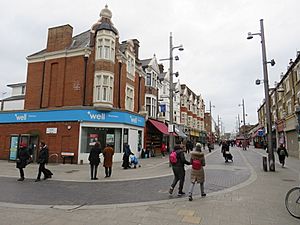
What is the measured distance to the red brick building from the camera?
1906 cm

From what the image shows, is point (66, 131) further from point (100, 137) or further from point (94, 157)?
point (94, 157)

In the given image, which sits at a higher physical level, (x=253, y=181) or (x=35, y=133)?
(x=35, y=133)

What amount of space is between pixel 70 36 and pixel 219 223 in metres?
21.3

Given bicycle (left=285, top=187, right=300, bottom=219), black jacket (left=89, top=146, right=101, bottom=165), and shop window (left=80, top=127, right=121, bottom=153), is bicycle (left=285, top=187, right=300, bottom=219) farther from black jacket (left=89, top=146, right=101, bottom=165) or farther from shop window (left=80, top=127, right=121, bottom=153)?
shop window (left=80, top=127, right=121, bottom=153)

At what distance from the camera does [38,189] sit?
9.16 m

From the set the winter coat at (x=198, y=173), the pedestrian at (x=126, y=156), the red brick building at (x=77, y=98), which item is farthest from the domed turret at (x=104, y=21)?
the winter coat at (x=198, y=173)

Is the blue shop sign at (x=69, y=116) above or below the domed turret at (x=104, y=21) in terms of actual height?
below

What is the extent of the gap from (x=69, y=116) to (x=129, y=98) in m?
6.53

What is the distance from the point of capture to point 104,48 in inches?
795

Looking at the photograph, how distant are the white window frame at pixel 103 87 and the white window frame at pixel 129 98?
3133 millimetres

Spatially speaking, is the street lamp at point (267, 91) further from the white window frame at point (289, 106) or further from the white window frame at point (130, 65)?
the white window frame at point (289, 106)

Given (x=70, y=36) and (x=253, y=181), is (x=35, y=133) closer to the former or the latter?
(x=70, y=36)

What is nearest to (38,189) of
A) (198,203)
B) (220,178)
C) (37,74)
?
(198,203)

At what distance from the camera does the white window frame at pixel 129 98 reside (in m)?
23.1
